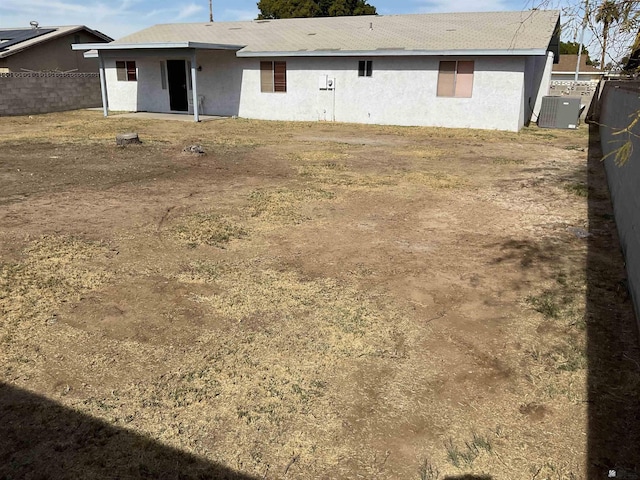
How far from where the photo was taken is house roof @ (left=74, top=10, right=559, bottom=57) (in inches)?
679

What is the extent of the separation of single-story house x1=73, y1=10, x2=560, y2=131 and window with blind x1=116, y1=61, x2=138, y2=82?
1.9 inches

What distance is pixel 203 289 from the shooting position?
4770mm

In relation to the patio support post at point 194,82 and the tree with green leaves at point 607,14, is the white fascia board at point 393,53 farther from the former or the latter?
the tree with green leaves at point 607,14

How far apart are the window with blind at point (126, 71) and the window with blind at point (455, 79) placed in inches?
563

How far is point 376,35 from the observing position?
20312 mm

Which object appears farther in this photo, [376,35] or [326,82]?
[376,35]

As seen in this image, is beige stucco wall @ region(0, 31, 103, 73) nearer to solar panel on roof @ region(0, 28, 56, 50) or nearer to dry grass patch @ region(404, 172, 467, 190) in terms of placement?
solar panel on roof @ region(0, 28, 56, 50)

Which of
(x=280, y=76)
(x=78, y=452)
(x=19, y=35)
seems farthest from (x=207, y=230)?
(x=19, y=35)

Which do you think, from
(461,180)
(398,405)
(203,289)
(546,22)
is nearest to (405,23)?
(546,22)

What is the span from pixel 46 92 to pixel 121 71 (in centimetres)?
348

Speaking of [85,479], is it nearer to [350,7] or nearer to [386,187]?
[386,187]

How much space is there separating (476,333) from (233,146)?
10.7 metres

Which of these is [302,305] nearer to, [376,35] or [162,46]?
[162,46]

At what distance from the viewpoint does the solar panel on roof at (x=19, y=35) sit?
24141 millimetres
